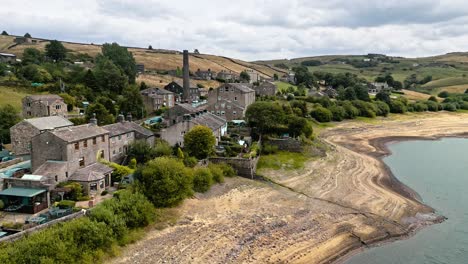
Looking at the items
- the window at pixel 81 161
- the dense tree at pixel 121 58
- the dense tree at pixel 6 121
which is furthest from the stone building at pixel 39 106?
the dense tree at pixel 121 58

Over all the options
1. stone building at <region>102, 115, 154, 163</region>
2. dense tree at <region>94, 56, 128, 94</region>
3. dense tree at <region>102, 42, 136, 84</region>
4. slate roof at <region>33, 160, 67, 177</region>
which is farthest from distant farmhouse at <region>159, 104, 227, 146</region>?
dense tree at <region>102, 42, 136, 84</region>

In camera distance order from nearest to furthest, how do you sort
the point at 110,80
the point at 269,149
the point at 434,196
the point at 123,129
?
the point at 434,196, the point at 123,129, the point at 269,149, the point at 110,80

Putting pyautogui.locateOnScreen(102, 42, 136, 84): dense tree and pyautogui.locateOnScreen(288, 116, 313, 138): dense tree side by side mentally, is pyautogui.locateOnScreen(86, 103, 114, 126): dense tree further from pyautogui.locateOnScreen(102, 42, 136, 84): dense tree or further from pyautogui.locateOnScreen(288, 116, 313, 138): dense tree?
pyautogui.locateOnScreen(102, 42, 136, 84): dense tree

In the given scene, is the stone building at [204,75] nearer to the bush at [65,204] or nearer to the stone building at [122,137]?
the stone building at [122,137]

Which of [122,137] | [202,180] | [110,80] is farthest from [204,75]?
[202,180]

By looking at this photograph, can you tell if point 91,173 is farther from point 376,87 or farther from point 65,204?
point 376,87

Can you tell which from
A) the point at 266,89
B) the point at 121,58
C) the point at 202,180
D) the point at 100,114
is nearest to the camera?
the point at 202,180

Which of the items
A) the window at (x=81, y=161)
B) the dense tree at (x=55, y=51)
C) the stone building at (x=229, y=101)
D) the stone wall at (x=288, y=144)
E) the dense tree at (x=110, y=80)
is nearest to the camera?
the window at (x=81, y=161)
